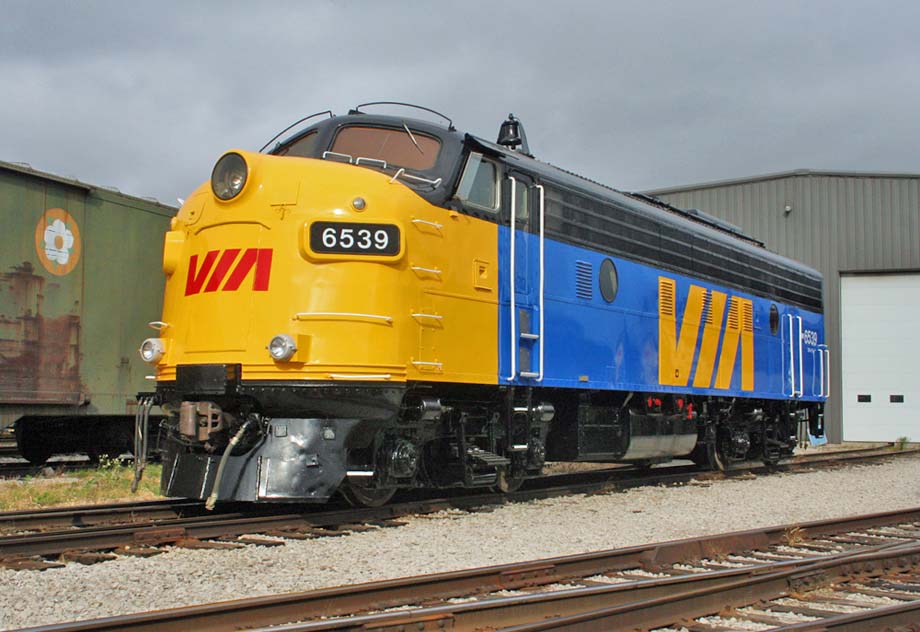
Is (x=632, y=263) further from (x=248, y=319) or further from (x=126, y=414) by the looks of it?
(x=126, y=414)

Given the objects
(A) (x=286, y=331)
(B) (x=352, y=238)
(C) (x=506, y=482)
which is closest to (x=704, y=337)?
(C) (x=506, y=482)

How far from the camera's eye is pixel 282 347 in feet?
23.2

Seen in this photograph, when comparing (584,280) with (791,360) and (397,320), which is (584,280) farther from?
(791,360)

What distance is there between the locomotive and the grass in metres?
2.06

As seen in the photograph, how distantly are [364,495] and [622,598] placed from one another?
11.7 feet

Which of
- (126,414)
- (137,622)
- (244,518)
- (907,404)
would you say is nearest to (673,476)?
(244,518)

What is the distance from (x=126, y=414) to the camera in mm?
12953

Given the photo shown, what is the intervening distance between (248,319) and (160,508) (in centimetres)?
210

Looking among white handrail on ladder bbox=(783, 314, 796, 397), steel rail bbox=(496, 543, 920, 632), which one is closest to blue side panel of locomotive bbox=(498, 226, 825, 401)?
white handrail on ladder bbox=(783, 314, 796, 397)

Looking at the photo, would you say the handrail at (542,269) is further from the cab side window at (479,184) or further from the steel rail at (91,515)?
the steel rail at (91,515)

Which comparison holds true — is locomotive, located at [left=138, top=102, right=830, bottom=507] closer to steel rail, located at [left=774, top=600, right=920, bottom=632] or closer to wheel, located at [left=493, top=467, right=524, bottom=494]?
wheel, located at [left=493, top=467, right=524, bottom=494]

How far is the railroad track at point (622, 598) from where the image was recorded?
4.28m

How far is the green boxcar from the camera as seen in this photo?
455 inches

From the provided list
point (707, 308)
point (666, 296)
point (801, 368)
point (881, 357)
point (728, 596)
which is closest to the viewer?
point (728, 596)
